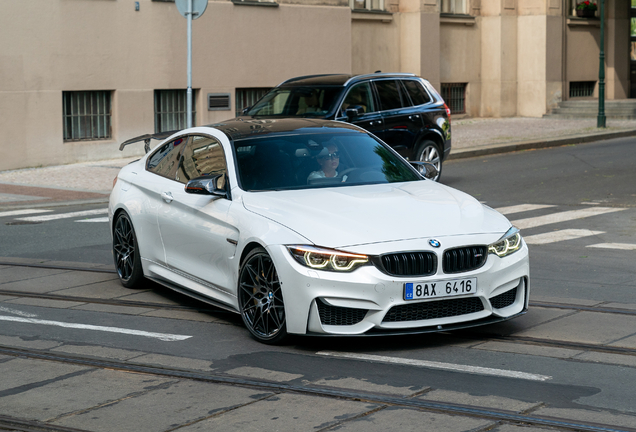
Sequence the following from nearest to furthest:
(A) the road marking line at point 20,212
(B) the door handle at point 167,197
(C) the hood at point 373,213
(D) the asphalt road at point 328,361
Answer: (D) the asphalt road at point 328,361 → (C) the hood at point 373,213 → (B) the door handle at point 167,197 → (A) the road marking line at point 20,212

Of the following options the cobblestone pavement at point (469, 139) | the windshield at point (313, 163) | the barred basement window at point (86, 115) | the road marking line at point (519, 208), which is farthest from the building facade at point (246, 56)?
the windshield at point (313, 163)

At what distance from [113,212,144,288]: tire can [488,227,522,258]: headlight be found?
3.41 meters

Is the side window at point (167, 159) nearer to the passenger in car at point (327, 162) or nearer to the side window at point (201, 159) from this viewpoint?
the side window at point (201, 159)

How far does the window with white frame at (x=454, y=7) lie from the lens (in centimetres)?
3185

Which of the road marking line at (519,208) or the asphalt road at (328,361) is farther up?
the road marking line at (519,208)

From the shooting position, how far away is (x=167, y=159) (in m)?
8.68

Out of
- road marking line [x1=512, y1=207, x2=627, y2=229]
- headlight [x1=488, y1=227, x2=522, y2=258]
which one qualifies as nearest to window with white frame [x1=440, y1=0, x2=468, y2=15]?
road marking line [x1=512, y1=207, x2=627, y2=229]

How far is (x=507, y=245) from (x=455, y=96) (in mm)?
26363

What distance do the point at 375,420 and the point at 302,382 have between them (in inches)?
33.0

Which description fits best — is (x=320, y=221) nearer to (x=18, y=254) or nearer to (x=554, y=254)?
(x=554, y=254)

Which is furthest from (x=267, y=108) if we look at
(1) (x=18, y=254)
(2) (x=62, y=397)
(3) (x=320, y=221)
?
(2) (x=62, y=397)

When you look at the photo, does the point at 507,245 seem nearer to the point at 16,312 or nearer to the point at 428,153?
the point at 16,312

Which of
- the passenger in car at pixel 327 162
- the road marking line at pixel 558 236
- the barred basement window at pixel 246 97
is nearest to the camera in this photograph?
the passenger in car at pixel 327 162

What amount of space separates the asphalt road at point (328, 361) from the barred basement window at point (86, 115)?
1212cm
